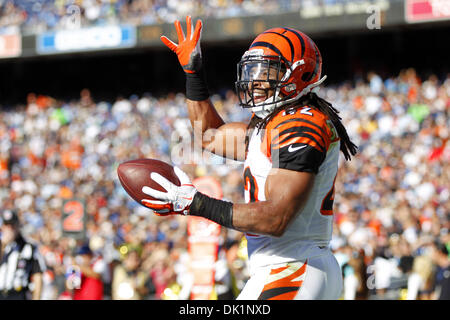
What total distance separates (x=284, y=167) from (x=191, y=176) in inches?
295

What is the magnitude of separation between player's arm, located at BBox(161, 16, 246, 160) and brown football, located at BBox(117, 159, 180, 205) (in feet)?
2.13

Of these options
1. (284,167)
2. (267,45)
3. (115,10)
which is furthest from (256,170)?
(115,10)

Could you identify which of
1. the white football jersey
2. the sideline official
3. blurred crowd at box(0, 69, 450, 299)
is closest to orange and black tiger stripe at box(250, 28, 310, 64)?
the white football jersey

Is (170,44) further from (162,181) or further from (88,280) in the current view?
(88,280)

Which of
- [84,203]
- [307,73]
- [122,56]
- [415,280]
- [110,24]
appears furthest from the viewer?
[122,56]

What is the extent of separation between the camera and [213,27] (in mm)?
17219

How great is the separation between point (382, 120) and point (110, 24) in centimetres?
883

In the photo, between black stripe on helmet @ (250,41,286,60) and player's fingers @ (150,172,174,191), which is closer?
player's fingers @ (150,172,174,191)

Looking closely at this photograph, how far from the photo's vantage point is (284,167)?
259 centimetres

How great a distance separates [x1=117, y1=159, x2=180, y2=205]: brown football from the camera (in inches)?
107

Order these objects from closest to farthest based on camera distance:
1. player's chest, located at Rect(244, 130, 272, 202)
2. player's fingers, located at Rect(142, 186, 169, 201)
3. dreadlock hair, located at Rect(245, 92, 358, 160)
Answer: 1. player's fingers, located at Rect(142, 186, 169, 201)
2. player's chest, located at Rect(244, 130, 272, 202)
3. dreadlock hair, located at Rect(245, 92, 358, 160)

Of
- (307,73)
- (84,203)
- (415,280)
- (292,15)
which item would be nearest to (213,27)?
(292,15)

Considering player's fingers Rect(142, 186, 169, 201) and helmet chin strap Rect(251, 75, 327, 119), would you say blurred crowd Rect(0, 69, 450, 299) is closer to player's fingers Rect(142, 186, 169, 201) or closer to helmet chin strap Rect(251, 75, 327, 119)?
helmet chin strap Rect(251, 75, 327, 119)
